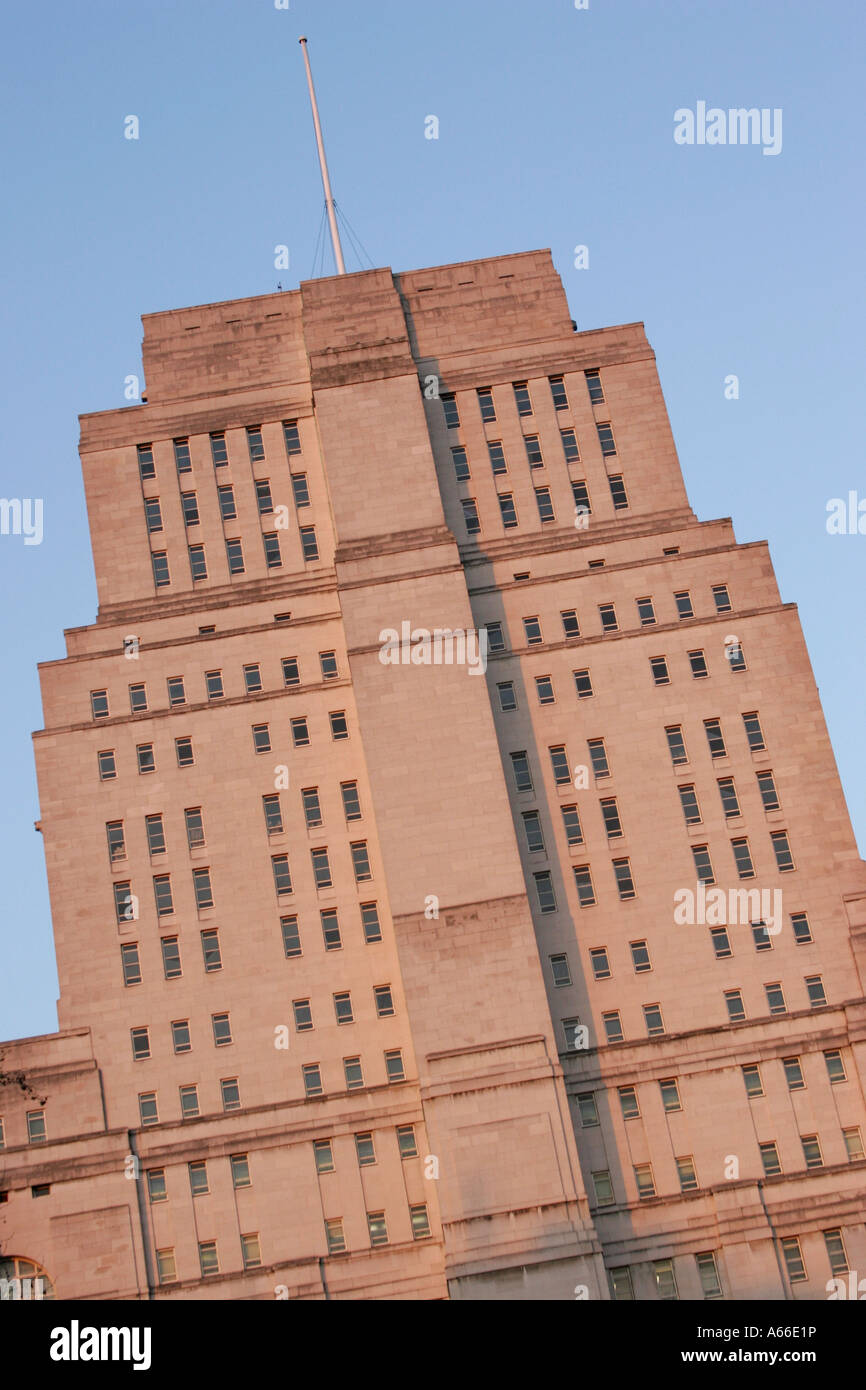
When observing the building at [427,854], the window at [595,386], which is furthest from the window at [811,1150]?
the window at [595,386]

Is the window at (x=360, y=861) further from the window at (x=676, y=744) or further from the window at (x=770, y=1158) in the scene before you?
the window at (x=770, y=1158)

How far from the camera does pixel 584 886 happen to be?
7625cm

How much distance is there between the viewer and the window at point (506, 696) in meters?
79.1

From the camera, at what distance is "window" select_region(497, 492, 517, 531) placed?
83938 millimetres

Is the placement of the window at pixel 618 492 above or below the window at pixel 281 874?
above

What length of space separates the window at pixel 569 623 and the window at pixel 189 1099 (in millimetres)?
27205

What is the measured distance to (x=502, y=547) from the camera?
272ft

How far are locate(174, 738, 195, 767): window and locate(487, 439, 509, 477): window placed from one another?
20664 millimetres
